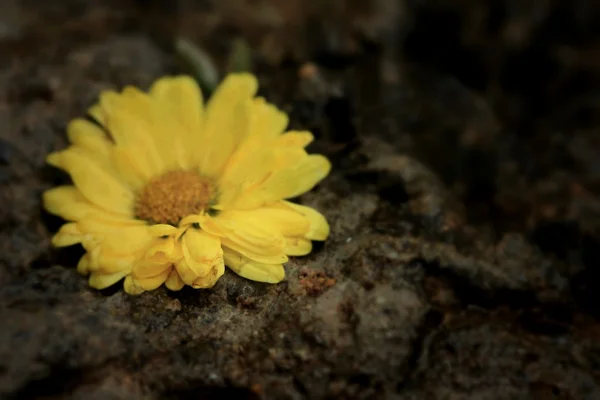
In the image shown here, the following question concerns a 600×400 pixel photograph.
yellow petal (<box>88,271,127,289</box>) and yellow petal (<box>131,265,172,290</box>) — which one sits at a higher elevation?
yellow petal (<box>131,265,172,290</box>)

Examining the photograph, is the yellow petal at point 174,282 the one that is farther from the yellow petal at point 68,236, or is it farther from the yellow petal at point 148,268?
the yellow petal at point 68,236

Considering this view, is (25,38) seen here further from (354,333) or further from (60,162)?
(354,333)

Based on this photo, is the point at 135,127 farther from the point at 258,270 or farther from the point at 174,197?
the point at 258,270

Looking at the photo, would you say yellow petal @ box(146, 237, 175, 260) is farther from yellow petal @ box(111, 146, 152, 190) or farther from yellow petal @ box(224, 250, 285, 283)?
yellow petal @ box(111, 146, 152, 190)

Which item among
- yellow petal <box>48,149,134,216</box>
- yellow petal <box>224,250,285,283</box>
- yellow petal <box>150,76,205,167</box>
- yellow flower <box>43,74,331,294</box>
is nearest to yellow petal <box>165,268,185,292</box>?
yellow flower <box>43,74,331,294</box>

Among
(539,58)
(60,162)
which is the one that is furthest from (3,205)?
(539,58)

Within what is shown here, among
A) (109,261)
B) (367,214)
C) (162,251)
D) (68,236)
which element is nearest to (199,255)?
(162,251)
